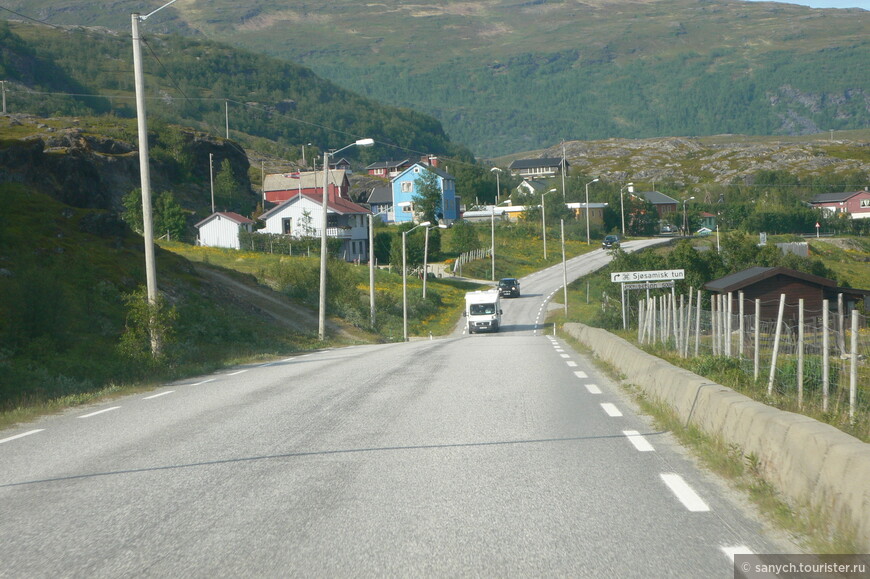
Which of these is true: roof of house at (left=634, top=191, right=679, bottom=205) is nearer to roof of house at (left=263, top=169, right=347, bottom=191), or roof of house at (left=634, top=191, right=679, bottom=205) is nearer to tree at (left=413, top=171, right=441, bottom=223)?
tree at (left=413, top=171, right=441, bottom=223)

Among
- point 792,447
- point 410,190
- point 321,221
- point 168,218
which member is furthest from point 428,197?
point 792,447

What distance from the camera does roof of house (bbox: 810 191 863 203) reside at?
16638cm

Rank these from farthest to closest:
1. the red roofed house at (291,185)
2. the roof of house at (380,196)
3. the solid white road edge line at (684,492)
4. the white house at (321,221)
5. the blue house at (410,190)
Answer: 1. the roof of house at (380,196)
2. the blue house at (410,190)
3. the red roofed house at (291,185)
4. the white house at (321,221)
5. the solid white road edge line at (684,492)

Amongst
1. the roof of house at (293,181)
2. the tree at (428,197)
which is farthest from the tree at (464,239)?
the roof of house at (293,181)

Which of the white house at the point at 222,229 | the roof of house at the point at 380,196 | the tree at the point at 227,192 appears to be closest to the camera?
the white house at the point at 222,229

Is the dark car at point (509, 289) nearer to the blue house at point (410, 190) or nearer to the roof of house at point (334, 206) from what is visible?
the roof of house at point (334, 206)

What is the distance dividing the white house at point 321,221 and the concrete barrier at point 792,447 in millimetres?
84354

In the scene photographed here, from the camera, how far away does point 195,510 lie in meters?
6.21

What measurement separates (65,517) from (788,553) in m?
4.70

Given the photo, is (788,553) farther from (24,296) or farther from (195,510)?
(24,296)

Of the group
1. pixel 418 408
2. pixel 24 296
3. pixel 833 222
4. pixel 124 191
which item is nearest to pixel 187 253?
pixel 124 191

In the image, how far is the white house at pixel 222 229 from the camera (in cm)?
8319

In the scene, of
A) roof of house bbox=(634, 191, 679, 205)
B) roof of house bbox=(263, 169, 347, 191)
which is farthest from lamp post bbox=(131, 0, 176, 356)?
roof of house bbox=(634, 191, 679, 205)

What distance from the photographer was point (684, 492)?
258 inches
